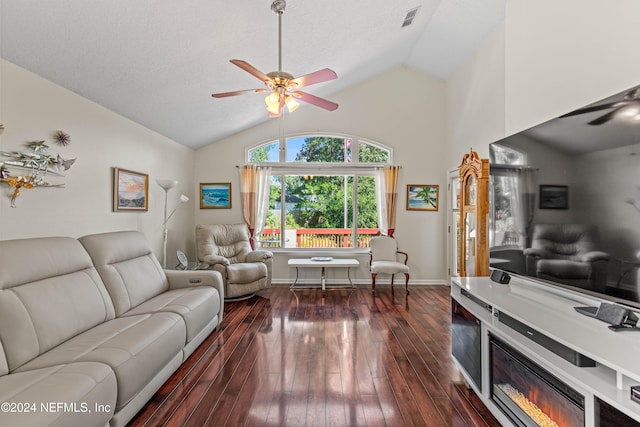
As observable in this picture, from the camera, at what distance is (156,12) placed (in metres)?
2.31

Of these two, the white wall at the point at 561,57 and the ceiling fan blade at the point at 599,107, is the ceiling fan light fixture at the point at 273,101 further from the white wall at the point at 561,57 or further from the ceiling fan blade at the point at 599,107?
the white wall at the point at 561,57

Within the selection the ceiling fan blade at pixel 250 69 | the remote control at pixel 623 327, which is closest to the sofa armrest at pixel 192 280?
the ceiling fan blade at pixel 250 69

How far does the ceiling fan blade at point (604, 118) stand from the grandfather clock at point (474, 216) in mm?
2076

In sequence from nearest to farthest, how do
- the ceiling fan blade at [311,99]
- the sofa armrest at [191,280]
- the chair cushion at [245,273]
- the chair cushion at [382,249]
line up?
the ceiling fan blade at [311,99] < the sofa armrest at [191,280] < the chair cushion at [245,273] < the chair cushion at [382,249]

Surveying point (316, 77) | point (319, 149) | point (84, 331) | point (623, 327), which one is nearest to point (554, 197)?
point (623, 327)

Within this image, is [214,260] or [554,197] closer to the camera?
[554,197]

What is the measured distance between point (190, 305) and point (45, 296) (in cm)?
100

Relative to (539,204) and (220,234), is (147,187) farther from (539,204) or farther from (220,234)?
(539,204)

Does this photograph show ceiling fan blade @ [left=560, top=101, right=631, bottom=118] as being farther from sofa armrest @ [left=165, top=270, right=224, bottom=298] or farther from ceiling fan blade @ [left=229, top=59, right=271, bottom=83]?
sofa armrest @ [left=165, top=270, right=224, bottom=298]

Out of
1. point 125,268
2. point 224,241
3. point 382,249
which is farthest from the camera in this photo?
point 382,249

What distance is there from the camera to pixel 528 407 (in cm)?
160

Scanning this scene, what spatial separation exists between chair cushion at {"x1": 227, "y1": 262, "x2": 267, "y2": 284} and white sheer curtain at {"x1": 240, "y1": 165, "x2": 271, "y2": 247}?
945 mm

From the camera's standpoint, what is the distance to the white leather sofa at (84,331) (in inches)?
55.0

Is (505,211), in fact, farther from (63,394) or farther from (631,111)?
(63,394)
